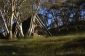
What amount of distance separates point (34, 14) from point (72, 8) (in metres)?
21.8

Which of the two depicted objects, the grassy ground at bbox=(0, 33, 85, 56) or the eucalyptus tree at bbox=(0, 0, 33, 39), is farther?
the eucalyptus tree at bbox=(0, 0, 33, 39)

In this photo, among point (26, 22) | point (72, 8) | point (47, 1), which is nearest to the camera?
point (26, 22)

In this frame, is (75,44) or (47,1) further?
(47,1)

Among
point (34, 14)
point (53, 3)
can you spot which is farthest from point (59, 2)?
point (34, 14)

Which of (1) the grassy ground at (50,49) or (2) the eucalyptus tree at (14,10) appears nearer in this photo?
(1) the grassy ground at (50,49)

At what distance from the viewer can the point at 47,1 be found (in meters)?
57.6

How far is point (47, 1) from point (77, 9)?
8157 mm

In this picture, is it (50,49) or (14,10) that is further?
(14,10)

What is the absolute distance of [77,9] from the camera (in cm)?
6094

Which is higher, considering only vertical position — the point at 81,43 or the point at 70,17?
the point at 81,43

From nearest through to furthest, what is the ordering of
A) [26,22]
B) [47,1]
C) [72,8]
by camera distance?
[26,22], [47,1], [72,8]

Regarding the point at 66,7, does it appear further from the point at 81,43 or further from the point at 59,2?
the point at 81,43

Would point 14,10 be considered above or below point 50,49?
below

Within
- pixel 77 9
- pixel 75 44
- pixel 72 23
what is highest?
pixel 75 44
